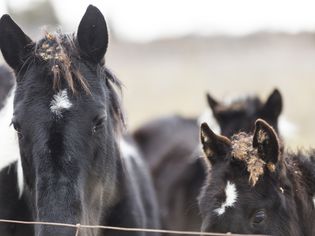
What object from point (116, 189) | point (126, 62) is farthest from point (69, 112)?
point (126, 62)

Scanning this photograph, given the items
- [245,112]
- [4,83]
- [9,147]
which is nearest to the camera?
[9,147]

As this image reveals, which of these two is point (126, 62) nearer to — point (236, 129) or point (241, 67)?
point (241, 67)

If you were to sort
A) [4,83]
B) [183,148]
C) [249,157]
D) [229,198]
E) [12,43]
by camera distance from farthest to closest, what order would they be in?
[183,148]
[4,83]
[12,43]
[249,157]
[229,198]

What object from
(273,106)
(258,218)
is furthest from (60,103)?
(273,106)

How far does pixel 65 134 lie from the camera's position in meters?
3.85

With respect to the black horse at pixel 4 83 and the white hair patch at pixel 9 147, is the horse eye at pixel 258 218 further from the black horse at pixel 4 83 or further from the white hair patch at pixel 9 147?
the black horse at pixel 4 83

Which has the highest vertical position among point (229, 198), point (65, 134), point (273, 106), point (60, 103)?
point (273, 106)

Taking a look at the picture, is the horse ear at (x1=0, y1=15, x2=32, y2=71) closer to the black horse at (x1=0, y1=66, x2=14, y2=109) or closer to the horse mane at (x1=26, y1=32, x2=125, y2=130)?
the horse mane at (x1=26, y1=32, x2=125, y2=130)

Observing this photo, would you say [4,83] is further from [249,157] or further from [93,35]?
[249,157]

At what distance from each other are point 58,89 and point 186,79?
18777 mm

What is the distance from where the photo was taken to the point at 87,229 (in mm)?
3941

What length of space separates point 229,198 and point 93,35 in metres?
1.53

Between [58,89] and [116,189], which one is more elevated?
[58,89]

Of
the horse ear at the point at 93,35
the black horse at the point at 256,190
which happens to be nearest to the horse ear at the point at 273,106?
the black horse at the point at 256,190
